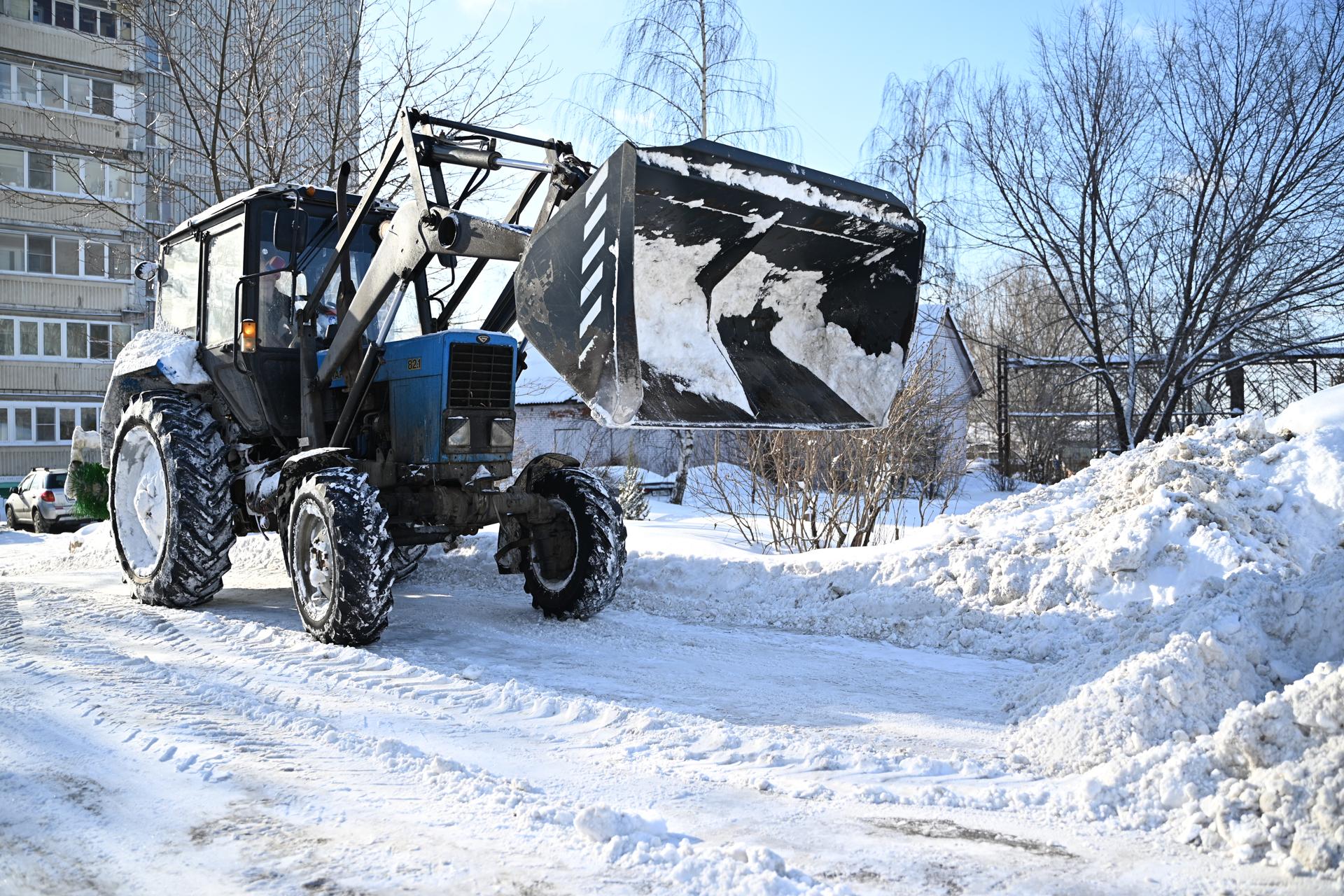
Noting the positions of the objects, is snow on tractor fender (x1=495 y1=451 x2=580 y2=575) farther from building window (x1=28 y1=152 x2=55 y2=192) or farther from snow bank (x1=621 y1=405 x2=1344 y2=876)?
building window (x1=28 y1=152 x2=55 y2=192)

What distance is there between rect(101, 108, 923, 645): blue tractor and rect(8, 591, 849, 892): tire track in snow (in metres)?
0.78

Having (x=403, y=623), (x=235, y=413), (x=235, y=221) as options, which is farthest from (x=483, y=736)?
(x=235, y=221)

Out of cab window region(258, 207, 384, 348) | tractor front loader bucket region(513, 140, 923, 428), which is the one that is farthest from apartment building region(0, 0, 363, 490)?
tractor front loader bucket region(513, 140, 923, 428)

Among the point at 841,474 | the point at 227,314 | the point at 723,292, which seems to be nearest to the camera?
the point at 723,292

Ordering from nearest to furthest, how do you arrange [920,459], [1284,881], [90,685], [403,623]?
[1284,881] < [90,685] < [403,623] < [920,459]

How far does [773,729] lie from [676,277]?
2.25 meters

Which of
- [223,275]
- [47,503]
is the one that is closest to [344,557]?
[223,275]

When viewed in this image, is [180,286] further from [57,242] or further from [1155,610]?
[57,242]

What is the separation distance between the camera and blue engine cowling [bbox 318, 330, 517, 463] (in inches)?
229

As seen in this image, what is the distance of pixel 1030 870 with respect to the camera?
9.00 feet

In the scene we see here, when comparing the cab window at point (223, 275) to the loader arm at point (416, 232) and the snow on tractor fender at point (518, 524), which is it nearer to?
the loader arm at point (416, 232)

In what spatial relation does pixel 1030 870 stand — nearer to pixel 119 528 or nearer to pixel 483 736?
pixel 483 736

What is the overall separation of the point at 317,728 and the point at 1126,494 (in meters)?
5.28

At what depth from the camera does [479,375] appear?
19.4 ft
